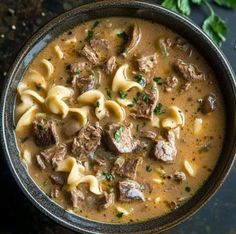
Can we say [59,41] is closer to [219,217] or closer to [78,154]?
[78,154]

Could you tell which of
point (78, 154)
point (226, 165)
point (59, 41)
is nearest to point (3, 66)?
point (59, 41)

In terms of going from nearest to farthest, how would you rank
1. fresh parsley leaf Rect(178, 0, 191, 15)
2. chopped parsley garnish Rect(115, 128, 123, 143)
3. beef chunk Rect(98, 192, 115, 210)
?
chopped parsley garnish Rect(115, 128, 123, 143), beef chunk Rect(98, 192, 115, 210), fresh parsley leaf Rect(178, 0, 191, 15)

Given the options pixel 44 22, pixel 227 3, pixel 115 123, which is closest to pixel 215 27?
pixel 227 3

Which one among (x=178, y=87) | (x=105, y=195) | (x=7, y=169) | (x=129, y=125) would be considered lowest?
(x=7, y=169)

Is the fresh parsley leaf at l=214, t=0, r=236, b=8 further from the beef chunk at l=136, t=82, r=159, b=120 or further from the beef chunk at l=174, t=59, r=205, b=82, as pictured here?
the beef chunk at l=136, t=82, r=159, b=120

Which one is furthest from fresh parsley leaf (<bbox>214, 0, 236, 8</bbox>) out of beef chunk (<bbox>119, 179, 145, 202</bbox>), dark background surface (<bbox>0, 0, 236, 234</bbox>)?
beef chunk (<bbox>119, 179, 145, 202</bbox>)

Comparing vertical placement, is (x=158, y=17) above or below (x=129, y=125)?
above

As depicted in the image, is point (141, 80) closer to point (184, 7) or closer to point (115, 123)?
point (115, 123)
